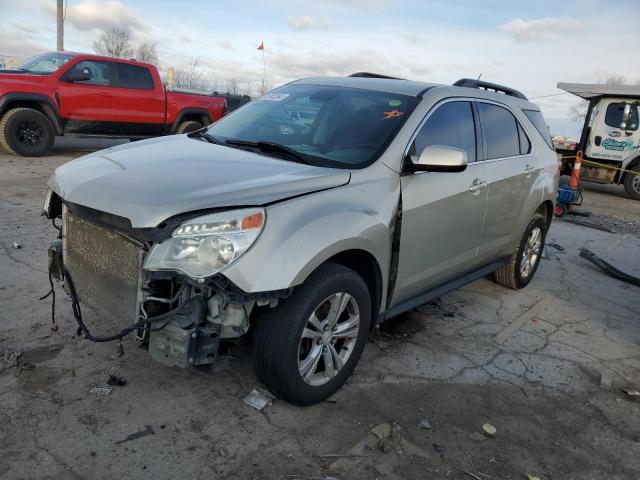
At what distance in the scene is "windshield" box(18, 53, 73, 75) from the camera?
10.0 m

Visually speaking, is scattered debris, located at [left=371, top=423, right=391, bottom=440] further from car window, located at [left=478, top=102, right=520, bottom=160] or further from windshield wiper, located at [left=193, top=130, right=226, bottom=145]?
car window, located at [left=478, top=102, right=520, bottom=160]

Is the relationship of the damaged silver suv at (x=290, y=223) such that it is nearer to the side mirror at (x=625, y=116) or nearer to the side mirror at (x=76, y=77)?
the side mirror at (x=76, y=77)

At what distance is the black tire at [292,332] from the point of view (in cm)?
263

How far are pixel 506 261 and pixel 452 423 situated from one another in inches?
91.4

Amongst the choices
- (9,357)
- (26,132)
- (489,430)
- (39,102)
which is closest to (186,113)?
(39,102)

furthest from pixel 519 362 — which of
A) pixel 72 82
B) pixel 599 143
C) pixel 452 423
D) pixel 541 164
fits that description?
pixel 599 143

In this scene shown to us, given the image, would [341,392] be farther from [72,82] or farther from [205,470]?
[72,82]

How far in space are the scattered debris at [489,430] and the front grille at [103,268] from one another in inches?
78.0

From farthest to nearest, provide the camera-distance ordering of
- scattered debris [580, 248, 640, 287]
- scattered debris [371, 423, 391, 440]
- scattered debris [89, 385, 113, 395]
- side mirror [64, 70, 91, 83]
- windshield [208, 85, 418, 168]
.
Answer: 1. side mirror [64, 70, 91, 83]
2. scattered debris [580, 248, 640, 287]
3. windshield [208, 85, 418, 168]
4. scattered debris [89, 385, 113, 395]
5. scattered debris [371, 423, 391, 440]

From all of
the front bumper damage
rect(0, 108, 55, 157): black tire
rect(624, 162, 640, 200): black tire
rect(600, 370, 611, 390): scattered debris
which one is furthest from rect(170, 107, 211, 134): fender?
rect(624, 162, 640, 200): black tire

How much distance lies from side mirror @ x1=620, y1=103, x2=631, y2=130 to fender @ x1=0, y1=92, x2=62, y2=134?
12968 millimetres

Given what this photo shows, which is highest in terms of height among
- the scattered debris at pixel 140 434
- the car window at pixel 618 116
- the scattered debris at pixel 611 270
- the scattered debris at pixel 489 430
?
the car window at pixel 618 116

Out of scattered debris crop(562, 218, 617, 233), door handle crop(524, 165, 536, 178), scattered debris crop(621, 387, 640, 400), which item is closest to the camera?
scattered debris crop(621, 387, 640, 400)

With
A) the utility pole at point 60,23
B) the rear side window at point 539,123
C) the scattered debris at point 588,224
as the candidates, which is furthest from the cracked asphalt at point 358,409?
the utility pole at point 60,23
